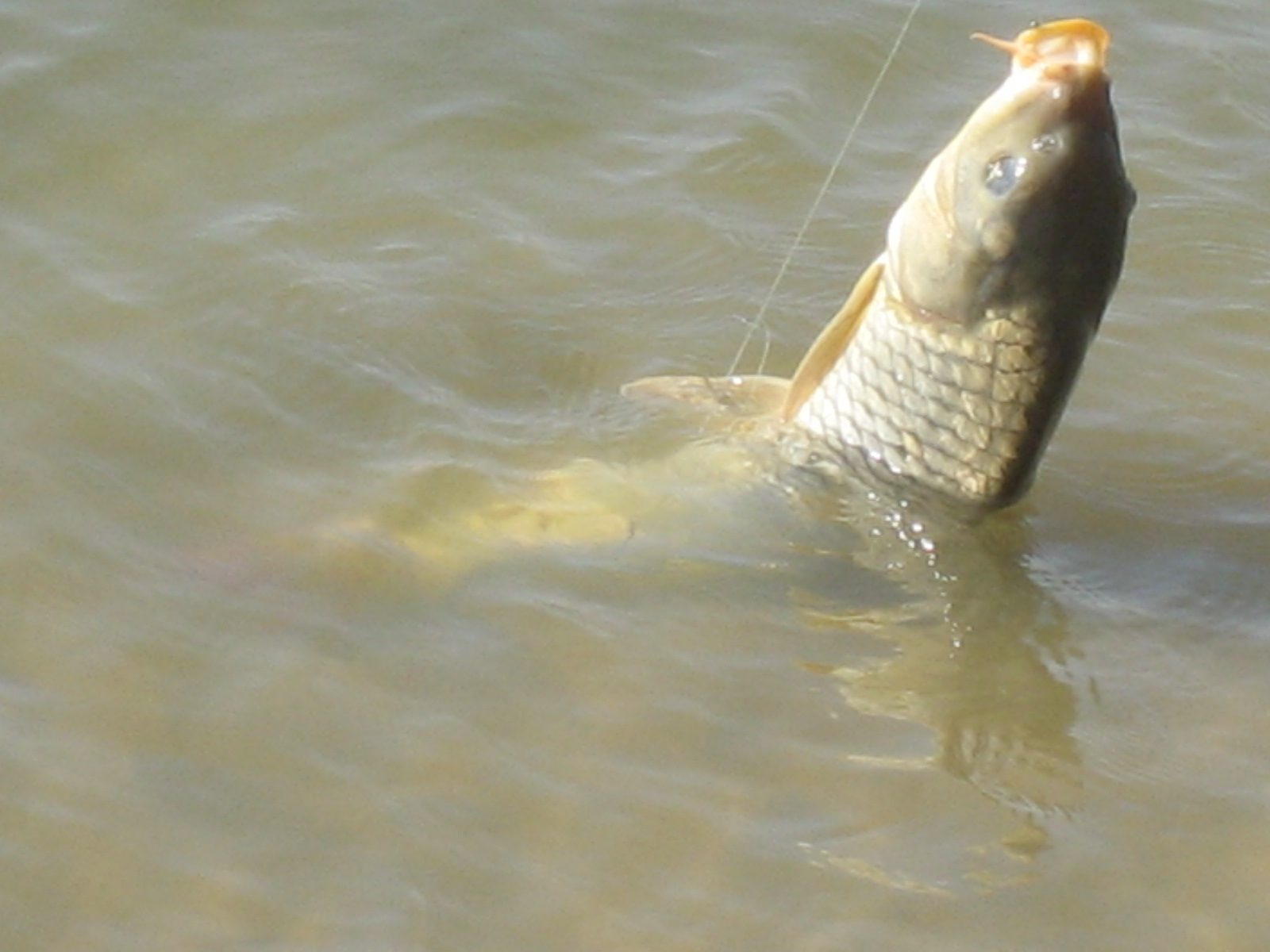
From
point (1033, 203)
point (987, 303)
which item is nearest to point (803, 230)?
point (987, 303)

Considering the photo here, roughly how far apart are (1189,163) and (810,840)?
134 inches

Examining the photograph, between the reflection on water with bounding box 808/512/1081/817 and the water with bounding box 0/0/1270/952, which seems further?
the reflection on water with bounding box 808/512/1081/817

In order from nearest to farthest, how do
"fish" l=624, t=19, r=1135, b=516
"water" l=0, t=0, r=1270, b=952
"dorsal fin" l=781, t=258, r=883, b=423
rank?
"water" l=0, t=0, r=1270, b=952 → "fish" l=624, t=19, r=1135, b=516 → "dorsal fin" l=781, t=258, r=883, b=423

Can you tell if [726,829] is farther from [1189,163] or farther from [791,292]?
[1189,163]

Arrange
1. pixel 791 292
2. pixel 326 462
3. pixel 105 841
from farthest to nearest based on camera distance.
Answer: pixel 791 292
pixel 326 462
pixel 105 841

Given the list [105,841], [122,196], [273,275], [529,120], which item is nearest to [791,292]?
[529,120]

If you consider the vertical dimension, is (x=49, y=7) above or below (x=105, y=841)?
above

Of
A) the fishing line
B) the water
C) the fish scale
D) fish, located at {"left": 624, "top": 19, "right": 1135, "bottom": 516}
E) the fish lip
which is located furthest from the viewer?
the fishing line

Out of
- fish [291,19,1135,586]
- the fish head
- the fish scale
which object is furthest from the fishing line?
the fish head

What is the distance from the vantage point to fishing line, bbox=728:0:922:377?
555 cm

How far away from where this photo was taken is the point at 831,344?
4.66m

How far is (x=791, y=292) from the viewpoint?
5816 millimetres

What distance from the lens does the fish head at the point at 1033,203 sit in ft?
13.3

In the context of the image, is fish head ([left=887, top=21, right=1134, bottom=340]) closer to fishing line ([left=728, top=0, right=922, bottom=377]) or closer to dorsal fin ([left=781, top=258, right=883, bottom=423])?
dorsal fin ([left=781, top=258, right=883, bottom=423])
